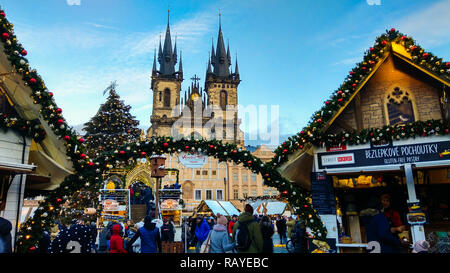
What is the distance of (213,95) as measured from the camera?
6750cm

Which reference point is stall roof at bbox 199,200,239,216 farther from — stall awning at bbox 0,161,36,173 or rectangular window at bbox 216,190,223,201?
rectangular window at bbox 216,190,223,201

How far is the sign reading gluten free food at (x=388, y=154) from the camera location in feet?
27.9

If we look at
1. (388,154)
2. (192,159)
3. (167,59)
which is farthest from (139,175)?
(167,59)

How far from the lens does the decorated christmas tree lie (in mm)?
25109

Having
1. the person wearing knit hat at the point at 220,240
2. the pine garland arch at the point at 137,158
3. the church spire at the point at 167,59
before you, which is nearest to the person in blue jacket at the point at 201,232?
the pine garland arch at the point at 137,158

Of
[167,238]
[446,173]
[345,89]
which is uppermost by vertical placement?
Result: [345,89]

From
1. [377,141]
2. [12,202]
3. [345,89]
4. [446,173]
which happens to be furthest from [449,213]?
[12,202]

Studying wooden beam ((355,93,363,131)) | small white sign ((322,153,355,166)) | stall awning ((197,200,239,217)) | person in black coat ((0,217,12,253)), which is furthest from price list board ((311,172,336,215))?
stall awning ((197,200,239,217))

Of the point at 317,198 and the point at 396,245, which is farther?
the point at 317,198

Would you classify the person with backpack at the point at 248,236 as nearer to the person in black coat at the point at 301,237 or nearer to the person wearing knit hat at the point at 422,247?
the person wearing knit hat at the point at 422,247

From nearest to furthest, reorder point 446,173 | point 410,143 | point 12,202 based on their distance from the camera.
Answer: point 12,202, point 410,143, point 446,173
